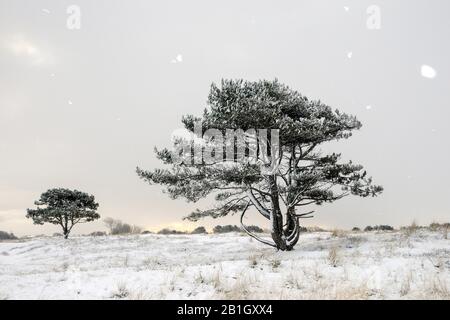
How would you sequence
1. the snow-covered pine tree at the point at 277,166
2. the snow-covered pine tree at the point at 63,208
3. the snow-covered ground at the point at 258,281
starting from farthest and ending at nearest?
the snow-covered pine tree at the point at 63,208 < the snow-covered pine tree at the point at 277,166 < the snow-covered ground at the point at 258,281

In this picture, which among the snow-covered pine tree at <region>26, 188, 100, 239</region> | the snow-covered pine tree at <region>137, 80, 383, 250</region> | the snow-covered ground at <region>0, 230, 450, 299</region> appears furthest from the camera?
the snow-covered pine tree at <region>26, 188, 100, 239</region>

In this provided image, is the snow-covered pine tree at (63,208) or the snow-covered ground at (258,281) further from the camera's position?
the snow-covered pine tree at (63,208)

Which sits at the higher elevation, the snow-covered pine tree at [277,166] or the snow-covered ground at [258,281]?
the snow-covered pine tree at [277,166]

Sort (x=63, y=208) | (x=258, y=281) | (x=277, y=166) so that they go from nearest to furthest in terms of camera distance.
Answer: (x=258, y=281) < (x=277, y=166) < (x=63, y=208)

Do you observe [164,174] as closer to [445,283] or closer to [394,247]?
[394,247]

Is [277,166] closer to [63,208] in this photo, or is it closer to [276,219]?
[276,219]

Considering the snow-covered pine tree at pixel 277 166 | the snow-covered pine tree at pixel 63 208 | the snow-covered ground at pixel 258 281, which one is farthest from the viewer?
the snow-covered pine tree at pixel 63 208

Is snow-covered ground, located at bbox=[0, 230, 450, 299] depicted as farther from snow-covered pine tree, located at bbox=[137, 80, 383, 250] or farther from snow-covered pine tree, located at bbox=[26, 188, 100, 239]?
snow-covered pine tree, located at bbox=[26, 188, 100, 239]

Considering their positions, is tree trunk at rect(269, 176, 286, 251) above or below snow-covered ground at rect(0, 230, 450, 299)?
above

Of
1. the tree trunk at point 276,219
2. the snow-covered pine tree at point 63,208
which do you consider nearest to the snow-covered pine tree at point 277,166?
the tree trunk at point 276,219

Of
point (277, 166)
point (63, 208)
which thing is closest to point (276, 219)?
point (277, 166)

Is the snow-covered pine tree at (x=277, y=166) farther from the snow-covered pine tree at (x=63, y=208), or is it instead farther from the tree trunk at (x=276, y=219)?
the snow-covered pine tree at (x=63, y=208)

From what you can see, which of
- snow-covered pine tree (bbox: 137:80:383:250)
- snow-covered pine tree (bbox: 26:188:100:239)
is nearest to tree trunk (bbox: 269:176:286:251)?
snow-covered pine tree (bbox: 137:80:383:250)
